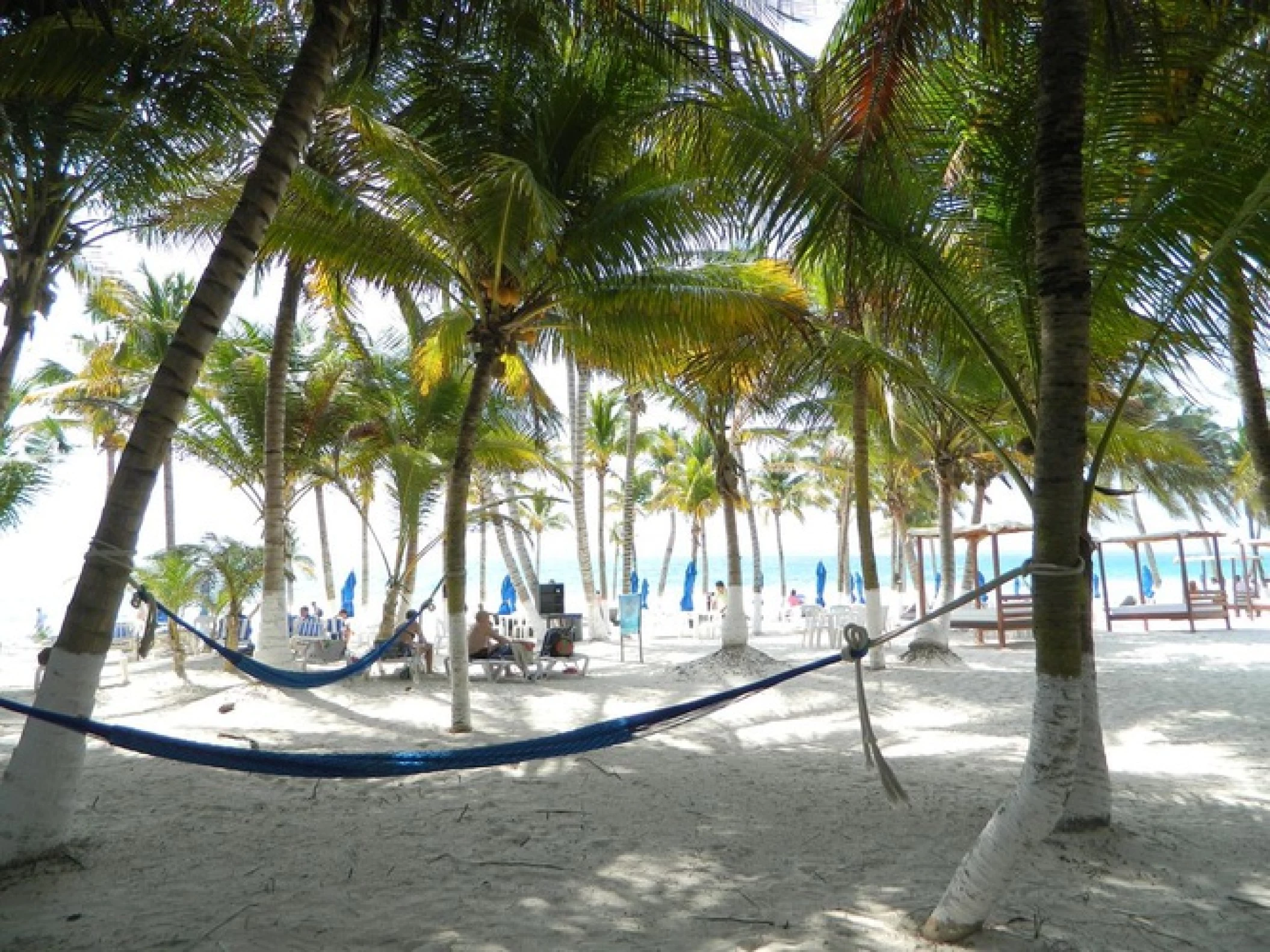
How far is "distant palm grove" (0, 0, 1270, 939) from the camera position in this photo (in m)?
3.54

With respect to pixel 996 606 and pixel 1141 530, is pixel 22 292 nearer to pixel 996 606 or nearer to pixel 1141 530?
pixel 996 606

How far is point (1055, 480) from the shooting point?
115 inches

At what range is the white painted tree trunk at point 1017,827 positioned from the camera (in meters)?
2.72

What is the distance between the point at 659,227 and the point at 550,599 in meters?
10.1

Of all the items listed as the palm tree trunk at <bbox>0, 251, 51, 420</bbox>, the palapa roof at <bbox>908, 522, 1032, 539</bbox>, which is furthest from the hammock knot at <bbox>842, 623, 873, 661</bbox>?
the palapa roof at <bbox>908, 522, 1032, 539</bbox>

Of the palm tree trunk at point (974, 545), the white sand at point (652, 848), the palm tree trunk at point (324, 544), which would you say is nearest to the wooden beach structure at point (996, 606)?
the palm tree trunk at point (974, 545)

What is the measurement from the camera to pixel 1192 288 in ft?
13.1

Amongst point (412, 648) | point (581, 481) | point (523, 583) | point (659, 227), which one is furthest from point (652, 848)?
point (523, 583)

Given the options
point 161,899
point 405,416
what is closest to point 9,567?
point 405,416

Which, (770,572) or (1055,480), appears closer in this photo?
(1055,480)

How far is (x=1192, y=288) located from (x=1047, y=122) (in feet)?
4.70

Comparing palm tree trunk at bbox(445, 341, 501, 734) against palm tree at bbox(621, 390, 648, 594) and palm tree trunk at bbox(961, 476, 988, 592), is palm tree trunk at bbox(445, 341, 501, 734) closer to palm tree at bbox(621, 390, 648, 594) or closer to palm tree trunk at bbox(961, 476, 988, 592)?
palm tree at bbox(621, 390, 648, 594)

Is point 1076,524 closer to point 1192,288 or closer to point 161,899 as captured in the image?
point 1192,288

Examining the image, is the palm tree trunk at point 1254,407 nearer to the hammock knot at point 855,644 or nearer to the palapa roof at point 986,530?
the hammock knot at point 855,644
